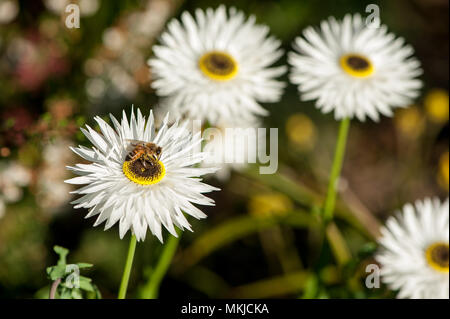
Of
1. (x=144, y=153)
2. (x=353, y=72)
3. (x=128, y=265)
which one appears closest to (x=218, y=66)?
(x=353, y=72)

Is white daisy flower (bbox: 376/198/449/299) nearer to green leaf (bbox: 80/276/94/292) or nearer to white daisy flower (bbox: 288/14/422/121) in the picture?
white daisy flower (bbox: 288/14/422/121)

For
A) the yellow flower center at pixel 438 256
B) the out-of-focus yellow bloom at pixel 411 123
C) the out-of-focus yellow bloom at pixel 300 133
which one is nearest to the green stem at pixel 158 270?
the yellow flower center at pixel 438 256

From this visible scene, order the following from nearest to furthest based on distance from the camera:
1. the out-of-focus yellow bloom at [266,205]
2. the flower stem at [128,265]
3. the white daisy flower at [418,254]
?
the flower stem at [128,265] → the white daisy flower at [418,254] → the out-of-focus yellow bloom at [266,205]

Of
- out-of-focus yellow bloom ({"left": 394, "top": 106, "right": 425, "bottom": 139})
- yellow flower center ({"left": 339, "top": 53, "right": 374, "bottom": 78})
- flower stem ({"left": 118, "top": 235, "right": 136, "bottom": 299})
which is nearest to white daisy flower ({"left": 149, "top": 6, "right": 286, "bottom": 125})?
yellow flower center ({"left": 339, "top": 53, "right": 374, "bottom": 78})

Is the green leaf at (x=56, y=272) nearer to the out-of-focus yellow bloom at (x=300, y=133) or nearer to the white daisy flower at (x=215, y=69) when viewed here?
the white daisy flower at (x=215, y=69)

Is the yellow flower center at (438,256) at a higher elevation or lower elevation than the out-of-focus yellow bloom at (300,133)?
lower

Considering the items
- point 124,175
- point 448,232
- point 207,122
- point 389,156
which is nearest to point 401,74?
point 448,232
